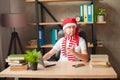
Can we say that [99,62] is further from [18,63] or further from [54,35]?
[54,35]

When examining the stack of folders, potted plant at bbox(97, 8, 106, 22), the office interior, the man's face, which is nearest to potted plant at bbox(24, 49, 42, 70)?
the stack of folders

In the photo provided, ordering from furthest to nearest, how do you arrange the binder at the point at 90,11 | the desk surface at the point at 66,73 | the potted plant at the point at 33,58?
the binder at the point at 90,11 → the potted plant at the point at 33,58 → the desk surface at the point at 66,73

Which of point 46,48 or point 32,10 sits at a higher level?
point 32,10

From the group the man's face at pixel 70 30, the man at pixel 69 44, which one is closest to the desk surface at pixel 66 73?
the man at pixel 69 44

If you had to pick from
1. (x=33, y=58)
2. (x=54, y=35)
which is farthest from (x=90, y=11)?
(x=33, y=58)

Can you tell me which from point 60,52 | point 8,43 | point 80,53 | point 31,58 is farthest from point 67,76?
point 8,43

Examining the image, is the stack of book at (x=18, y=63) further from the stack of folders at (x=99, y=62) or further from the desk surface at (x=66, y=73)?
the stack of folders at (x=99, y=62)

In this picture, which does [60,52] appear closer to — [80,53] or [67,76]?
Answer: [80,53]

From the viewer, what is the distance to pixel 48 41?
4195mm

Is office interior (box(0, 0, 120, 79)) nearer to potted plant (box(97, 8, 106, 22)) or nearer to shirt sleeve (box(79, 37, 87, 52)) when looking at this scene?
potted plant (box(97, 8, 106, 22))

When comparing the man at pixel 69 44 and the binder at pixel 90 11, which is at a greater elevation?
the binder at pixel 90 11

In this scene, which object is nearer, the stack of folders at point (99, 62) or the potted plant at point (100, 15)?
the stack of folders at point (99, 62)

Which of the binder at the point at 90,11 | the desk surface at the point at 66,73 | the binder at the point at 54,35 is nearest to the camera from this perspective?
the desk surface at the point at 66,73

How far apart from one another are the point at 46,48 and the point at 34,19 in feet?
1.96
